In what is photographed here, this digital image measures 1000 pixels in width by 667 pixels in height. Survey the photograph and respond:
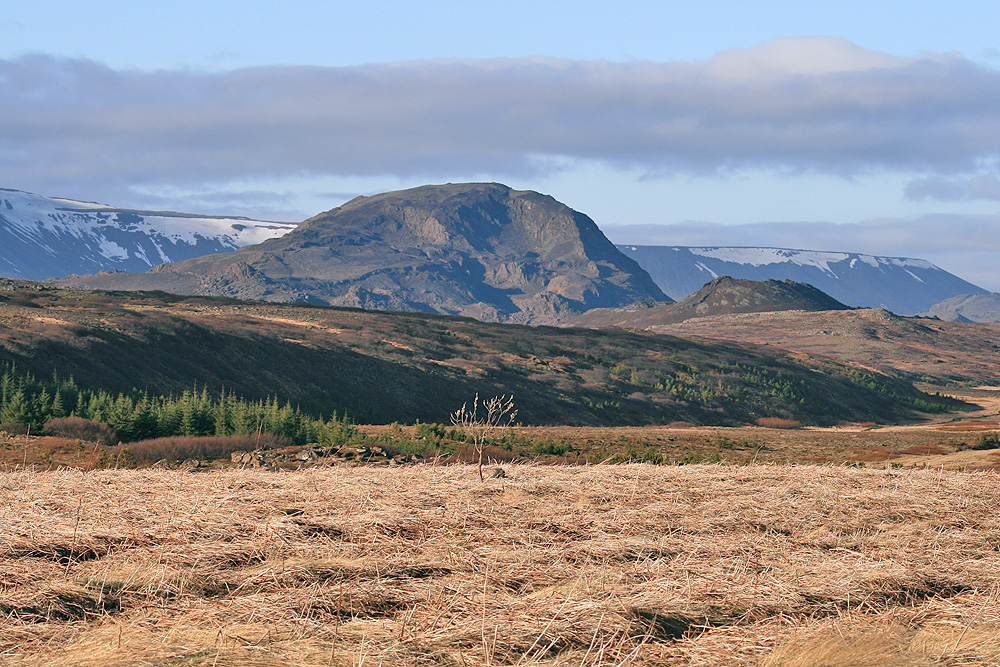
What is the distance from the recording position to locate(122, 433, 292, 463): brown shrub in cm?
2070

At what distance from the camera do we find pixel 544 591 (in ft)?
25.6

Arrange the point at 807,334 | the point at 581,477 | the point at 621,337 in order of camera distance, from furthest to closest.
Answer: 1. the point at 807,334
2. the point at 621,337
3. the point at 581,477

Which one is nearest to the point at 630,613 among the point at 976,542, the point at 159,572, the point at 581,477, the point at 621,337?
the point at 159,572

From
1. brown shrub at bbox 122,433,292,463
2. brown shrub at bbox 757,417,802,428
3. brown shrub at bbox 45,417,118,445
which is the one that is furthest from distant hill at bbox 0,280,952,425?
brown shrub at bbox 122,433,292,463

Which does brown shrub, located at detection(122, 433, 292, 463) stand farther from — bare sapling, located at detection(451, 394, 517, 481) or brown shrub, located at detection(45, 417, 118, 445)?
bare sapling, located at detection(451, 394, 517, 481)

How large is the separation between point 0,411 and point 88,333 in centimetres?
2480

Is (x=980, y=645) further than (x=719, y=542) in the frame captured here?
No

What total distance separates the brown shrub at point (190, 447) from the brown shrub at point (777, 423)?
50596 millimetres

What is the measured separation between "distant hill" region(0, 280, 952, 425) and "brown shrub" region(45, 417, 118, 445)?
60.7 feet

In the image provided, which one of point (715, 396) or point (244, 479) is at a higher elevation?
point (244, 479)

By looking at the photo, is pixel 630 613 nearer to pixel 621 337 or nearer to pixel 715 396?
pixel 715 396

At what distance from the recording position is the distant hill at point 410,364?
5000 cm

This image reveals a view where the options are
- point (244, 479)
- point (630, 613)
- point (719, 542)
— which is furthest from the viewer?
point (244, 479)

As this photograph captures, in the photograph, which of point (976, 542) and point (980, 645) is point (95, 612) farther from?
point (976, 542)
